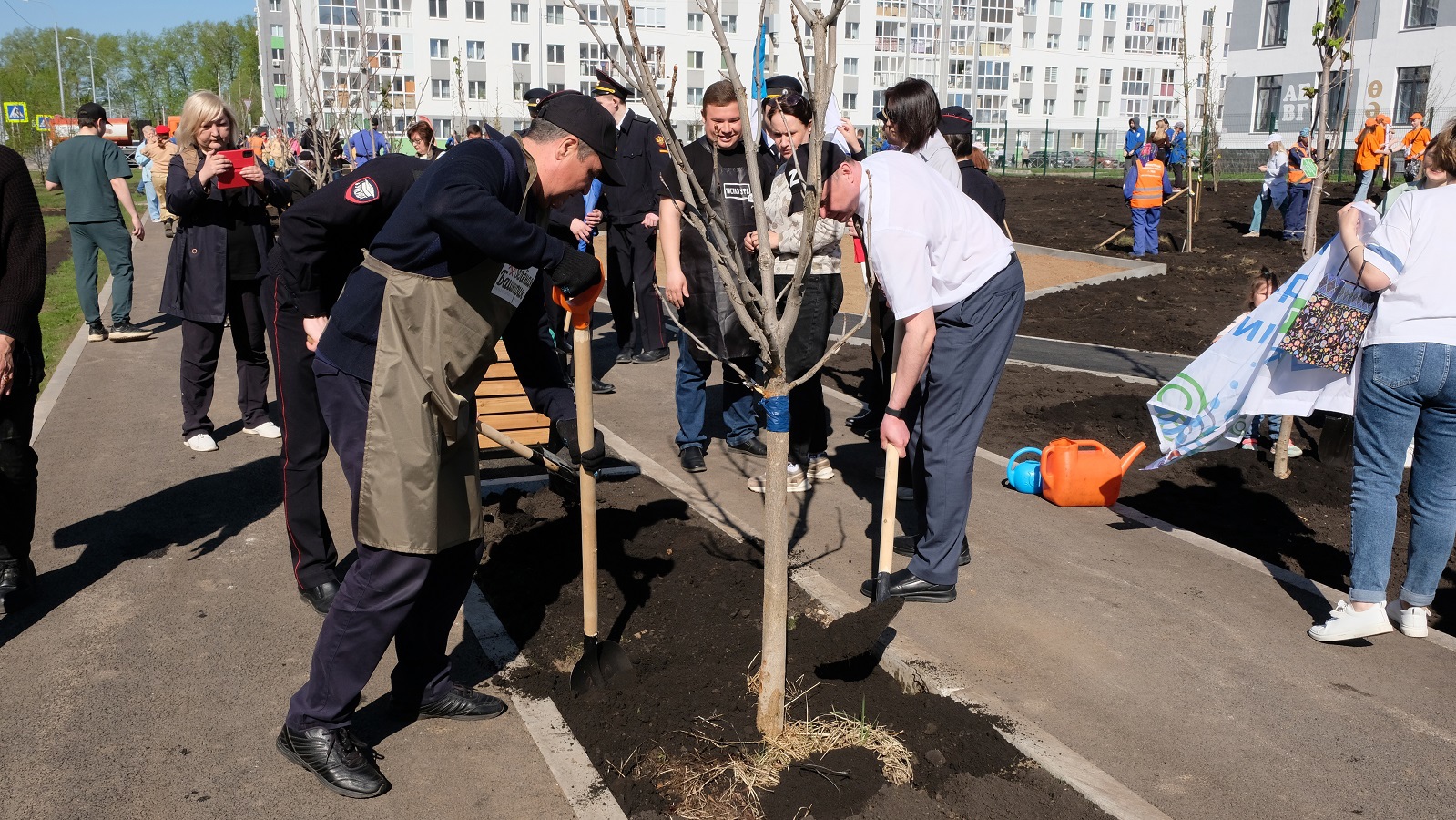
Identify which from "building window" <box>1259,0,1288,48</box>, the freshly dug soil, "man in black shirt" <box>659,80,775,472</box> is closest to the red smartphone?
"man in black shirt" <box>659,80,775,472</box>

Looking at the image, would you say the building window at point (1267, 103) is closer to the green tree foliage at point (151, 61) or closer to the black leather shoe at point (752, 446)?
the black leather shoe at point (752, 446)

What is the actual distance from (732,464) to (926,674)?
299cm

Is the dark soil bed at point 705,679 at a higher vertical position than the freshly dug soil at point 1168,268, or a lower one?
lower

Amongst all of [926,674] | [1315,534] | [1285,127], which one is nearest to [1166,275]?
[1315,534]

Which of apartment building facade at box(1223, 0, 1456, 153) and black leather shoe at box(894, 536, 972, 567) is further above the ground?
apartment building facade at box(1223, 0, 1456, 153)

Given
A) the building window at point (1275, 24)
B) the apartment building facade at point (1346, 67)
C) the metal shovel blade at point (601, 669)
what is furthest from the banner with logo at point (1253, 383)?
the building window at point (1275, 24)

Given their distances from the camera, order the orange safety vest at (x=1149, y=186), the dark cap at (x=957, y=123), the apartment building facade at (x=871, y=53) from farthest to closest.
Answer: the apartment building facade at (x=871, y=53), the orange safety vest at (x=1149, y=186), the dark cap at (x=957, y=123)

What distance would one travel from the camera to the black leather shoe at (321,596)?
15.5ft

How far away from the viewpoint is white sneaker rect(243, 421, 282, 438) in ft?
24.6

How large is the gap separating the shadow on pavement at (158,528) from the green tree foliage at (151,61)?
299ft

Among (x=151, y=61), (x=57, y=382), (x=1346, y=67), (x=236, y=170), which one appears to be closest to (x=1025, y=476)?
(x=236, y=170)

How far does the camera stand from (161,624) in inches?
180

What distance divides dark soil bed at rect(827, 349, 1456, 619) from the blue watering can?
23.8 inches

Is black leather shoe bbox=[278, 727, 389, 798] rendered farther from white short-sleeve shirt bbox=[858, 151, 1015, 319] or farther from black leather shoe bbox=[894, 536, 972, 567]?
black leather shoe bbox=[894, 536, 972, 567]
